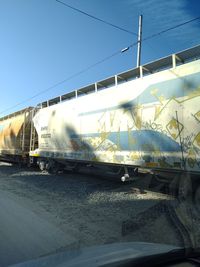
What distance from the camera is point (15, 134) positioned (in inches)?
755

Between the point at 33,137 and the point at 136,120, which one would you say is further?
the point at 33,137

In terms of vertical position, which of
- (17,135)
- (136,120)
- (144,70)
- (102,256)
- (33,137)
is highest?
(144,70)

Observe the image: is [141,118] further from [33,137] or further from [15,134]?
[15,134]

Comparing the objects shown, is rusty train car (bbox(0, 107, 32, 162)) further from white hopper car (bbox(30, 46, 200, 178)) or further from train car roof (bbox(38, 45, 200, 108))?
white hopper car (bbox(30, 46, 200, 178))

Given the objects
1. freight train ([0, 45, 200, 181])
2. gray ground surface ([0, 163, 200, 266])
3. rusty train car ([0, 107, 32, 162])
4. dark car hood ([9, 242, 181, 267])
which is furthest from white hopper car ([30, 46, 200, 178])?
rusty train car ([0, 107, 32, 162])

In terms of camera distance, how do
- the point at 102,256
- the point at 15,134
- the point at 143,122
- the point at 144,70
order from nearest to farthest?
the point at 102,256 < the point at 143,122 < the point at 144,70 < the point at 15,134

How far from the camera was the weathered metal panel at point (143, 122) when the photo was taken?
744 cm

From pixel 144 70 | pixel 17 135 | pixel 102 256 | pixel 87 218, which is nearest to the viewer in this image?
pixel 102 256

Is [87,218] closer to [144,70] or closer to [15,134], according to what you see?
[144,70]

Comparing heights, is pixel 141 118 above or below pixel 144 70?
below

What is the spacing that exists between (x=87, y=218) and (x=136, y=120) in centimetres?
325

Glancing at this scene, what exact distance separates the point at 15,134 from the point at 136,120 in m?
11.7

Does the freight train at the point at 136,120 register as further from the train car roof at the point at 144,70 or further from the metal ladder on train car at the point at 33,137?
the metal ladder on train car at the point at 33,137

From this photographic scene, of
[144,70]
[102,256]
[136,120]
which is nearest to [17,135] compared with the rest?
[144,70]
